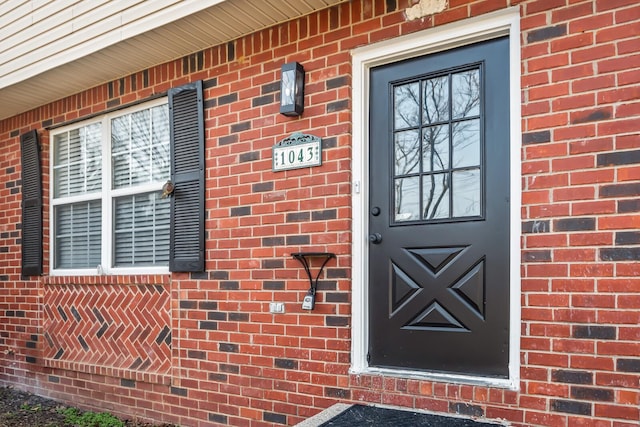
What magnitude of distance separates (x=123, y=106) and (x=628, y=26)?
12.8ft

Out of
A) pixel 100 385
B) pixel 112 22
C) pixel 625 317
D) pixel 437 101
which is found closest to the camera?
pixel 625 317

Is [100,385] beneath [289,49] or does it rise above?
beneath

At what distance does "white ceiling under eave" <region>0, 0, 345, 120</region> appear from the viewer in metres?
3.43

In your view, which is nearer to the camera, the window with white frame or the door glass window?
the door glass window

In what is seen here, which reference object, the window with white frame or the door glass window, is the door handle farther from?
the window with white frame

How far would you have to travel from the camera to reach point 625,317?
2.40 m

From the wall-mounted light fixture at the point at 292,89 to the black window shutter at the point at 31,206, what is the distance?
3246 mm

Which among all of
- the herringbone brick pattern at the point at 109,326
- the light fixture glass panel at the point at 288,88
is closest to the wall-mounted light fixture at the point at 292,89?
the light fixture glass panel at the point at 288,88

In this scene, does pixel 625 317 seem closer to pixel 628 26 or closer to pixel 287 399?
pixel 628 26

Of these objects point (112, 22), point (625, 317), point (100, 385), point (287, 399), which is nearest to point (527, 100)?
point (625, 317)

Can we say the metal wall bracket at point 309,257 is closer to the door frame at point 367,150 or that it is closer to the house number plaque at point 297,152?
the door frame at point 367,150

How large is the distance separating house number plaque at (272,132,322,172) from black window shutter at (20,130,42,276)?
10.2ft

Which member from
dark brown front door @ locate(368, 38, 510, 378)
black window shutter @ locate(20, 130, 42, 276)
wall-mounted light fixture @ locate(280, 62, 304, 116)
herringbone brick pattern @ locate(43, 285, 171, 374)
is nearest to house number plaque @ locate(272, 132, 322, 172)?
wall-mounted light fixture @ locate(280, 62, 304, 116)

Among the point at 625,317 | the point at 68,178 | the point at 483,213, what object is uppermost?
the point at 68,178
